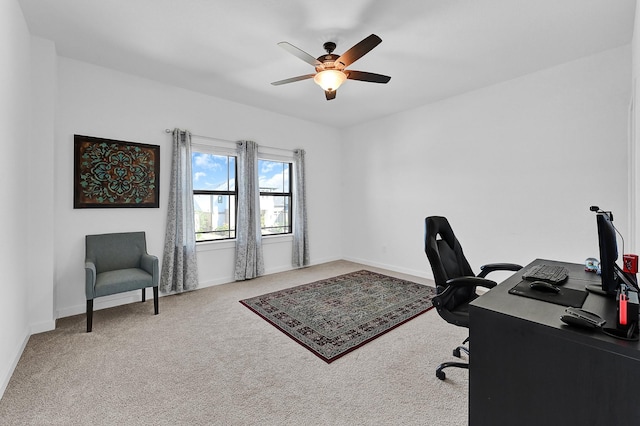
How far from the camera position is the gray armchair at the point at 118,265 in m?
2.74

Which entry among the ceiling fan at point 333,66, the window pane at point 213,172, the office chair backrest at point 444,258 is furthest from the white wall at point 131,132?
the office chair backrest at point 444,258

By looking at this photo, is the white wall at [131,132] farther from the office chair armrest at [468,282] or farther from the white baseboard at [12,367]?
the office chair armrest at [468,282]

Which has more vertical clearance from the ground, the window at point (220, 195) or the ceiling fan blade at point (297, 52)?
the ceiling fan blade at point (297, 52)

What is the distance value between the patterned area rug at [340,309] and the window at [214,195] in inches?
54.2

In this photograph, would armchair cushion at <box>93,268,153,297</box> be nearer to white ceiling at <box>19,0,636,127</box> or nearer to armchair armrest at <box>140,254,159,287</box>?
armchair armrest at <box>140,254,159,287</box>

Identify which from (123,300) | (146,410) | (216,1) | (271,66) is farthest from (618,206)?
(123,300)

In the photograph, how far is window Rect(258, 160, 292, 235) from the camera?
16.4 feet

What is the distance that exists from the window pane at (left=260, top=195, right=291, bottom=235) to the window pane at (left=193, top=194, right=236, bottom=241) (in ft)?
2.01

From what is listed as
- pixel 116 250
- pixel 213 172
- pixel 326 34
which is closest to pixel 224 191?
pixel 213 172

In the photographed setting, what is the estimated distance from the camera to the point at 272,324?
9.46 feet

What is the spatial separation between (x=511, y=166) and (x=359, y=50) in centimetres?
266

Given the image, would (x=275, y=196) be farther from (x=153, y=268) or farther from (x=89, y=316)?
(x=89, y=316)

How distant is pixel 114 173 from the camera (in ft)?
11.0

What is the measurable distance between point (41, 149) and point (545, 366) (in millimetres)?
4154
